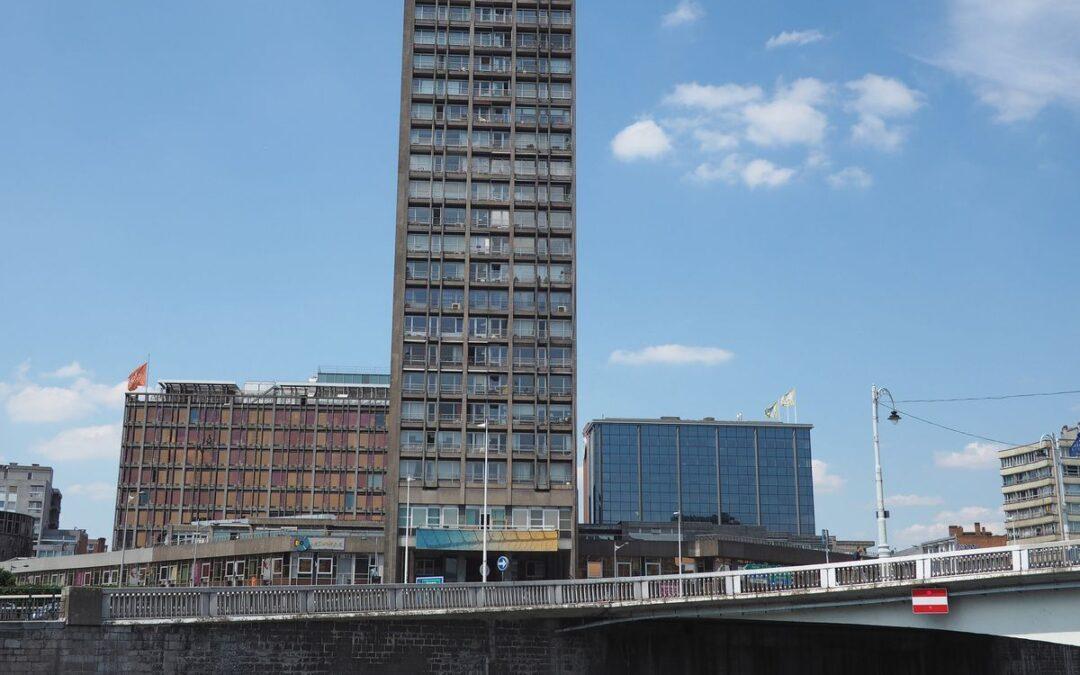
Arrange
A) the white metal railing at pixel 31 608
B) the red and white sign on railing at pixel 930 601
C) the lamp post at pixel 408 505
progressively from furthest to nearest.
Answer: the lamp post at pixel 408 505
the white metal railing at pixel 31 608
the red and white sign on railing at pixel 930 601

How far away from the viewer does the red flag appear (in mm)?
159250

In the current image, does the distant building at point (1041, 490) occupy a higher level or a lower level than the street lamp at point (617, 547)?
higher

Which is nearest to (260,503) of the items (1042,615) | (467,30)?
(467,30)

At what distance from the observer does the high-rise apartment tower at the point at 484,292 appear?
331 ft

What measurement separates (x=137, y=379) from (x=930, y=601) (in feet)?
452

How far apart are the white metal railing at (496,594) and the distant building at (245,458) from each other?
108086 mm

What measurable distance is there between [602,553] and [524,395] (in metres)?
17.9

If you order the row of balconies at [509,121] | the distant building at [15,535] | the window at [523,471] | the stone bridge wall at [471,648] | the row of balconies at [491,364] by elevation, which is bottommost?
the stone bridge wall at [471,648]

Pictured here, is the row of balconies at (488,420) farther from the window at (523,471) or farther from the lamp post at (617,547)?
the lamp post at (617,547)

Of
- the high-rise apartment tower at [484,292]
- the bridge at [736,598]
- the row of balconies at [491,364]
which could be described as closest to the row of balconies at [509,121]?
the high-rise apartment tower at [484,292]

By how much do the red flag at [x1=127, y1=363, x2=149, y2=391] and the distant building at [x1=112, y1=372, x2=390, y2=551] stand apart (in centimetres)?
256

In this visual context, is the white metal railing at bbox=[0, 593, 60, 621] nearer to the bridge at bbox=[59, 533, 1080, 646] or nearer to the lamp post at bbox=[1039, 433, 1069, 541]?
the bridge at bbox=[59, 533, 1080, 646]

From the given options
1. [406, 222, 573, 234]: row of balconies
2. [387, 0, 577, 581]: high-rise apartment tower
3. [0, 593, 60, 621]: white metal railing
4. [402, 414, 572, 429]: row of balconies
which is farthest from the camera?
[406, 222, 573, 234]: row of balconies

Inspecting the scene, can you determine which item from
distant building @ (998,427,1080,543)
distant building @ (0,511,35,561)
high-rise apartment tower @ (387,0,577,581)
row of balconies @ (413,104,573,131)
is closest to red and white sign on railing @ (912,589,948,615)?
high-rise apartment tower @ (387,0,577,581)
